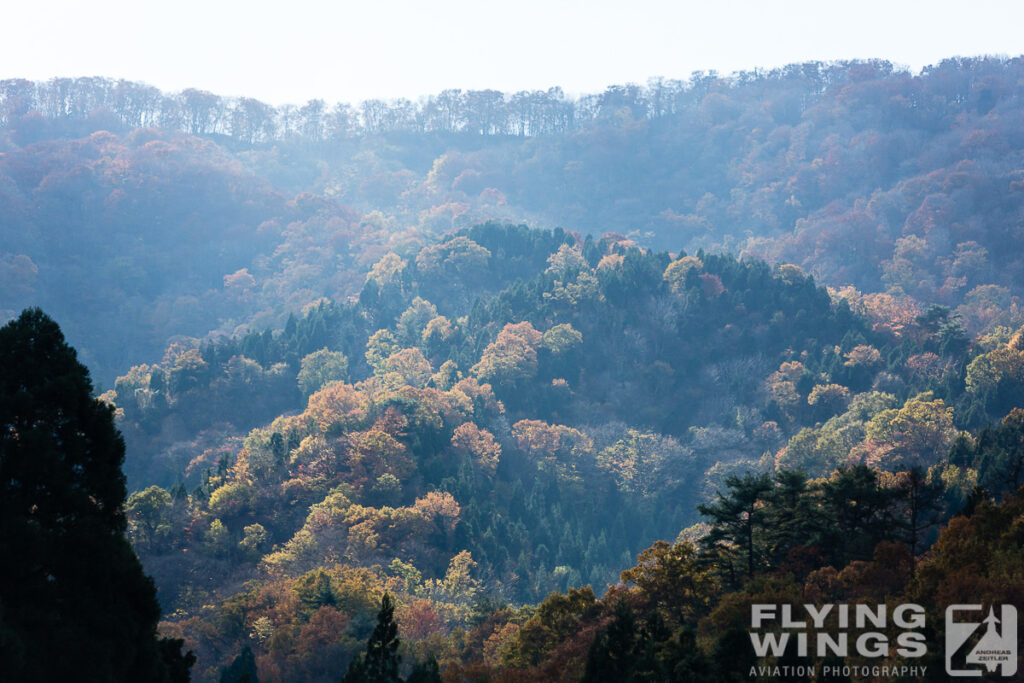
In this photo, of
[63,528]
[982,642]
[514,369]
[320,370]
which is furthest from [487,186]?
[63,528]

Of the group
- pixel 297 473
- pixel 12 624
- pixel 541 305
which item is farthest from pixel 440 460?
pixel 12 624

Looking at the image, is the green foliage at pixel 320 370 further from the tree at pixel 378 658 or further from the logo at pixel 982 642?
the logo at pixel 982 642

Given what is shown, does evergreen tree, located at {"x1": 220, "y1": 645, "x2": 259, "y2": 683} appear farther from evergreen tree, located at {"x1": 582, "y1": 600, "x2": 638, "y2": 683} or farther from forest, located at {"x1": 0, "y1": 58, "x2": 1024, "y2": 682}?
evergreen tree, located at {"x1": 582, "y1": 600, "x2": 638, "y2": 683}

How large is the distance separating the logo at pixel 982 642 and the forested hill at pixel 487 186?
3152 inches

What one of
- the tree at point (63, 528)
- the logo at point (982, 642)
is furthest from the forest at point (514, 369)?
the logo at point (982, 642)

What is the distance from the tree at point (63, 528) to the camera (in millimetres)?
15023

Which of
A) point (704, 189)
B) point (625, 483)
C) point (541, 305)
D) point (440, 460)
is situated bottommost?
point (625, 483)

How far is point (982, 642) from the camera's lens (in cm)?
2273

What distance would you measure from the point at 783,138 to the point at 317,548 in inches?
5492

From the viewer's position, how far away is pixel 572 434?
86.4 meters

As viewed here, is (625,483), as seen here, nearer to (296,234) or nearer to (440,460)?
(440,460)

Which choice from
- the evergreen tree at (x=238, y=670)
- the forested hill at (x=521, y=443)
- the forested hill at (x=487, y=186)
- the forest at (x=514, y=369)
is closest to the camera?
the forest at (x=514, y=369)

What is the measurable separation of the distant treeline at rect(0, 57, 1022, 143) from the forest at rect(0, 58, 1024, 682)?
0.70m

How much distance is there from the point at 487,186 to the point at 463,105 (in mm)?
23455
